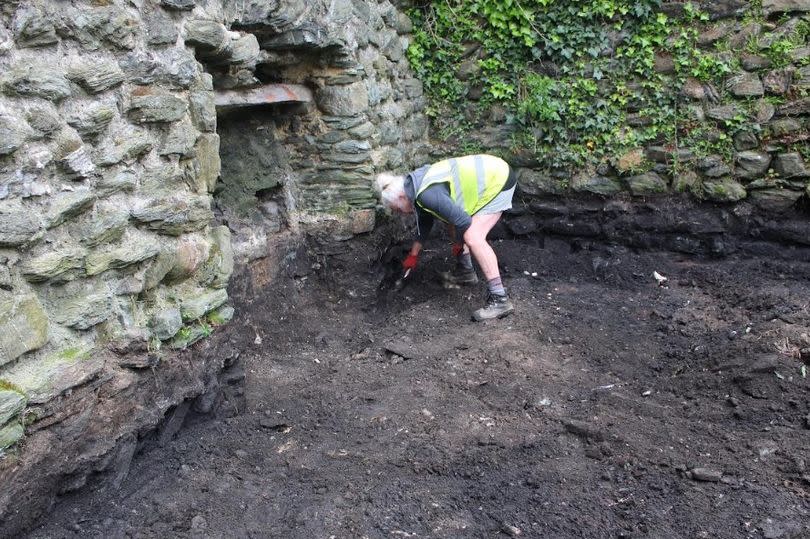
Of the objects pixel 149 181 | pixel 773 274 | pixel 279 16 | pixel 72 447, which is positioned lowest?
pixel 773 274

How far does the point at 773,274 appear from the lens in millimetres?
5695

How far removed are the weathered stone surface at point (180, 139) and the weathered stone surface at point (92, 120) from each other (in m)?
0.36

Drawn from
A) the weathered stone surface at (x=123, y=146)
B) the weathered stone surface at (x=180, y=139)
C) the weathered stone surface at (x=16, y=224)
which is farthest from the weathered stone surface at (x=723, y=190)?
the weathered stone surface at (x=16, y=224)

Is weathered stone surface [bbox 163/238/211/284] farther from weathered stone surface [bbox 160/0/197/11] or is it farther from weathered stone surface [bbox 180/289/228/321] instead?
weathered stone surface [bbox 160/0/197/11]

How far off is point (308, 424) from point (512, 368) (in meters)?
1.38

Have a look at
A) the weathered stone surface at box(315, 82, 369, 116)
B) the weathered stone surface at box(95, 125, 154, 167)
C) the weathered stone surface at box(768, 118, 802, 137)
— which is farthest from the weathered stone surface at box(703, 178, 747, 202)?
the weathered stone surface at box(95, 125, 154, 167)

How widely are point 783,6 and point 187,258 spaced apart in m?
5.10

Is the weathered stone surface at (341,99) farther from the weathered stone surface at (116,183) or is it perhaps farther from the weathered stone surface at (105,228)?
the weathered stone surface at (105,228)

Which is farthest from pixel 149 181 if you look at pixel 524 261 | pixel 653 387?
pixel 524 261

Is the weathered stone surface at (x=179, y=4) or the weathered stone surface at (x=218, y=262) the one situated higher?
the weathered stone surface at (x=179, y=4)

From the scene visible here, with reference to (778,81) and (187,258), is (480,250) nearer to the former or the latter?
(187,258)

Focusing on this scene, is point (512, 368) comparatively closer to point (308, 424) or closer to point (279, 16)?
point (308, 424)

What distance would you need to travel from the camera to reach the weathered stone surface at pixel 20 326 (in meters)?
2.45

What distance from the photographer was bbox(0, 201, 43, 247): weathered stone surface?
2.43m
